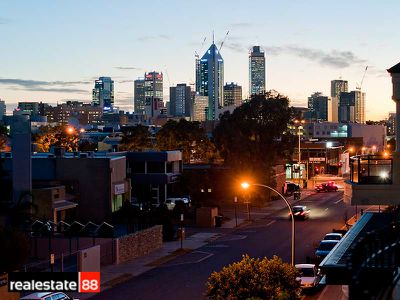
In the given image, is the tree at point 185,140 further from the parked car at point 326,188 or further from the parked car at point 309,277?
the parked car at point 309,277

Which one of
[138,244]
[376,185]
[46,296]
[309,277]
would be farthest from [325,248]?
[376,185]

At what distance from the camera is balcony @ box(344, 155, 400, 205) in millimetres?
19105

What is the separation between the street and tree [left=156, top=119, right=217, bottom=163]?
33224mm

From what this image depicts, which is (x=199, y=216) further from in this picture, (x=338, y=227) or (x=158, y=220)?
(x=338, y=227)

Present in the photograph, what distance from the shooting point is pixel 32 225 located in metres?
48.3

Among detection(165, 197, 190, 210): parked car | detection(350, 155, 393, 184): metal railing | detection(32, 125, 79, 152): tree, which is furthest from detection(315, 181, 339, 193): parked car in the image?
detection(350, 155, 393, 184): metal railing

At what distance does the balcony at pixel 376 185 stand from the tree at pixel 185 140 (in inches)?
3488

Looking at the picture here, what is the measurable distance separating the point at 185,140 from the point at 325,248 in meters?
65.4

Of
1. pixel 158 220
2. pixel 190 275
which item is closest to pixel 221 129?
pixel 158 220

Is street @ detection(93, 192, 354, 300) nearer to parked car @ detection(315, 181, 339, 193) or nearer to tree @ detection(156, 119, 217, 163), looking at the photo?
parked car @ detection(315, 181, 339, 193)

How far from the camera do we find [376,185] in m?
19.2

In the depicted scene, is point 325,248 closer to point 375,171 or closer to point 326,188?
point 375,171

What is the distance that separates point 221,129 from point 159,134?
85.5ft

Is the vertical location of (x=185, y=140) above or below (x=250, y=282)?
above
